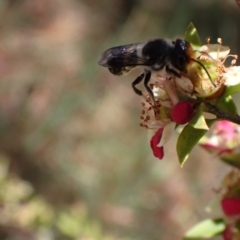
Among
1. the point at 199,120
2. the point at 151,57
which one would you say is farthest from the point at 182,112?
the point at 151,57

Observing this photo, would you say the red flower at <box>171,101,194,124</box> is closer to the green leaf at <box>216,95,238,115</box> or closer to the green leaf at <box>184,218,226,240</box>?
the green leaf at <box>216,95,238,115</box>

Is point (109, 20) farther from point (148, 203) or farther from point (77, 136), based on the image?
point (148, 203)

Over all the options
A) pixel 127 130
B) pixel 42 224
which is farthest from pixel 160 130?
pixel 127 130

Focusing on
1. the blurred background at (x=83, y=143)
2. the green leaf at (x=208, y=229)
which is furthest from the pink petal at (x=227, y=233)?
the blurred background at (x=83, y=143)

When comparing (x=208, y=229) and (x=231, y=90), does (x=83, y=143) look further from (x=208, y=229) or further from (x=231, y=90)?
(x=231, y=90)

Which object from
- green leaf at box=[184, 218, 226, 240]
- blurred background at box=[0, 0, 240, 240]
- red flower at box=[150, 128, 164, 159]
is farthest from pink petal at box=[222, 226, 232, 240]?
blurred background at box=[0, 0, 240, 240]

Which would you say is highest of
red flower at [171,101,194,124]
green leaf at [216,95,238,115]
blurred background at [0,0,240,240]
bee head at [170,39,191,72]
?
blurred background at [0,0,240,240]
